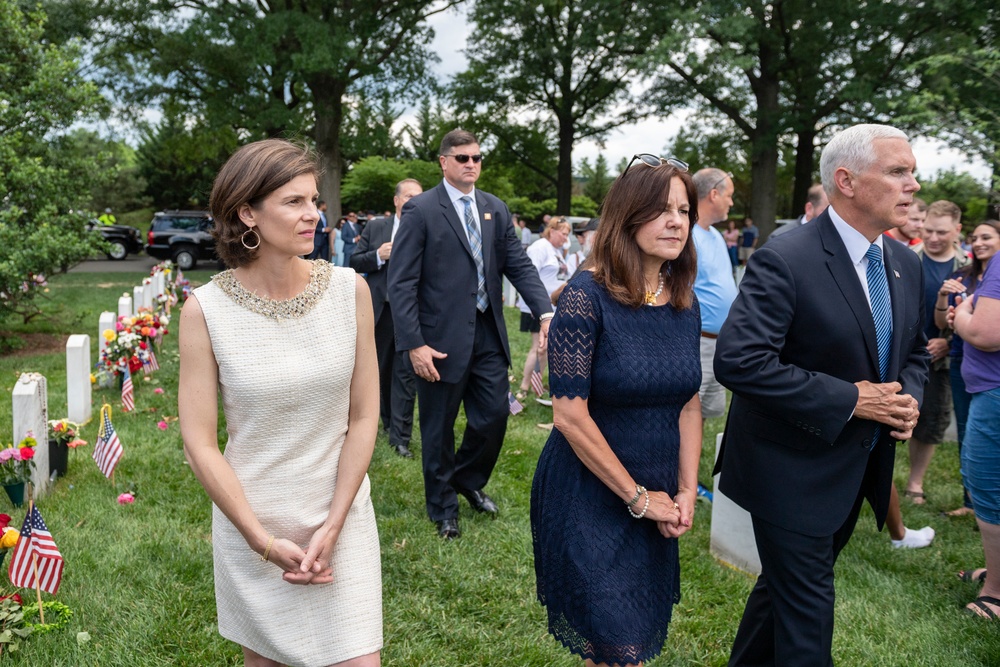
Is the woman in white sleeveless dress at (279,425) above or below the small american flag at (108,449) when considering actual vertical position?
above

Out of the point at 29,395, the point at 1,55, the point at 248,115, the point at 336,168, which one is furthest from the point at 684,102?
the point at 29,395

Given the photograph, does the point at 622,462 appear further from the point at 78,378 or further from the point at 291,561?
the point at 78,378

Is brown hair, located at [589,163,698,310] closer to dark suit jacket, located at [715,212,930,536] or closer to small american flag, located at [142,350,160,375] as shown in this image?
dark suit jacket, located at [715,212,930,536]

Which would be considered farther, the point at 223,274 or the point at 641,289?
the point at 641,289

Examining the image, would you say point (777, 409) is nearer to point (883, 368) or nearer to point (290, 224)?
point (883, 368)

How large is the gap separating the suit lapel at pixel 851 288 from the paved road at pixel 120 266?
83.8ft

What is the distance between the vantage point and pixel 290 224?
2340mm

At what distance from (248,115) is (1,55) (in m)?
15.2

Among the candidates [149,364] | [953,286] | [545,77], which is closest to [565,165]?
[545,77]

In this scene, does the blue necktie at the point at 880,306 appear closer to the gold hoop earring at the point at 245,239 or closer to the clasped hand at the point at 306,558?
the clasped hand at the point at 306,558

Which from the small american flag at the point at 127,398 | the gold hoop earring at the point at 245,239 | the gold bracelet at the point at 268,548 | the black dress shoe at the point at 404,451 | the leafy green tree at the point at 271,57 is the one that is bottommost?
the black dress shoe at the point at 404,451

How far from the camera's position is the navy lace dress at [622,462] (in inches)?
105

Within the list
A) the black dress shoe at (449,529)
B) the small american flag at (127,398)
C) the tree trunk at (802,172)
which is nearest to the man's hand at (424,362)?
the black dress shoe at (449,529)

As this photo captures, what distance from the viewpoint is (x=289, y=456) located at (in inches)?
93.8
